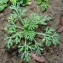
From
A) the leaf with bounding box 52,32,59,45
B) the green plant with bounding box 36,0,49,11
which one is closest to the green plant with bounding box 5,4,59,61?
the leaf with bounding box 52,32,59,45

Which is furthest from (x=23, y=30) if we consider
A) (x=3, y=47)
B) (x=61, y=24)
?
(x=61, y=24)

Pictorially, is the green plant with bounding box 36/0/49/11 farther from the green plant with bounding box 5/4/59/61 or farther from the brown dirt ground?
the green plant with bounding box 5/4/59/61

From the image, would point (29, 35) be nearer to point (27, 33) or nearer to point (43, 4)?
point (27, 33)

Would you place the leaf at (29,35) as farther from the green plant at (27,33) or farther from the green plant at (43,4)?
the green plant at (43,4)

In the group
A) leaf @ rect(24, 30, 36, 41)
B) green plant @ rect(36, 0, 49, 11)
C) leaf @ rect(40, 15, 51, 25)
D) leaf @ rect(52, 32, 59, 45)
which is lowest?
leaf @ rect(52, 32, 59, 45)

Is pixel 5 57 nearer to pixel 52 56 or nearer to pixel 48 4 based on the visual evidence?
pixel 52 56

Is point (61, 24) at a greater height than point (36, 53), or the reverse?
point (61, 24)

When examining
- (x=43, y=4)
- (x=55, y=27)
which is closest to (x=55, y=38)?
(x=55, y=27)

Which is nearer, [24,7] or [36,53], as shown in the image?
[36,53]
